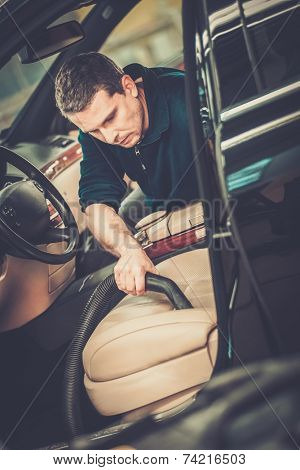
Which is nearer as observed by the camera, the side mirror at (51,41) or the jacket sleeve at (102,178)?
the side mirror at (51,41)

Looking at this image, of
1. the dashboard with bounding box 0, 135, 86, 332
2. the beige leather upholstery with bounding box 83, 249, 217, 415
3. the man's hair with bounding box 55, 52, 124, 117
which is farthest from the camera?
the dashboard with bounding box 0, 135, 86, 332

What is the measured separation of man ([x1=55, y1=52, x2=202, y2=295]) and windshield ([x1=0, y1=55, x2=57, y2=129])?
0.45ft

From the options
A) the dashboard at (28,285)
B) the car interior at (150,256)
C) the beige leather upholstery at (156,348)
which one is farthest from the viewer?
the dashboard at (28,285)

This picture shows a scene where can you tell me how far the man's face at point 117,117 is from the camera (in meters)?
1.44

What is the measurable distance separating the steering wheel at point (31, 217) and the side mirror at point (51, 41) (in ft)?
1.14

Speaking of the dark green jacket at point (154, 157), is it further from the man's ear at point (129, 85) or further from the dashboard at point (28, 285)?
the dashboard at point (28, 285)

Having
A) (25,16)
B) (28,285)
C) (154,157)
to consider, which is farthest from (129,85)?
(28,285)

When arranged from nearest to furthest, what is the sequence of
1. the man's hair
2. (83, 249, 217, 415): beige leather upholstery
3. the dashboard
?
(83, 249, 217, 415): beige leather upholstery < the man's hair < the dashboard

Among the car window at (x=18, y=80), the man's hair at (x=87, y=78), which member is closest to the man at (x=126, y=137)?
the man's hair at (x=87, y=78)

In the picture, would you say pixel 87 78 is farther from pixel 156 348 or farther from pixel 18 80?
pixel 156 348

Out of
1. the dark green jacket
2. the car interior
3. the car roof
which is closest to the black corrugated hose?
the car interior

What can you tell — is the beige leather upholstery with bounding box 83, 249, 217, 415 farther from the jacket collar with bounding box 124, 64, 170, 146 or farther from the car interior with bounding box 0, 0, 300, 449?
the jacket collar with bounding box 124, 64, 170, 146

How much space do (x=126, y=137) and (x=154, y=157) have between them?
116 mm

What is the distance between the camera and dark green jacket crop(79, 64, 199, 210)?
1410 millimetres
